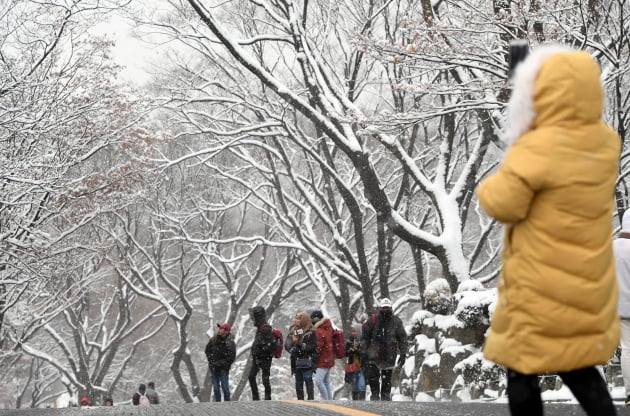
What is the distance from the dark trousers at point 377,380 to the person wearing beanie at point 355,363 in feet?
2.57

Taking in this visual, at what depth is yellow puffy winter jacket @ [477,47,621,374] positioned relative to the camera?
2.76 metres

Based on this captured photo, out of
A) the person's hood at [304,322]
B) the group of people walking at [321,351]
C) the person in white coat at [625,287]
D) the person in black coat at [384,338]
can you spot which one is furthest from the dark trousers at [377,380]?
the person in white coat at [625,287]

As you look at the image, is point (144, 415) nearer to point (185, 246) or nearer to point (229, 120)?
point (229, 120)

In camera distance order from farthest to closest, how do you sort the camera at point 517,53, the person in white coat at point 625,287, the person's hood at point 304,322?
the person's hood at point 304,322 < the person in white coat at point 625,287 < the camera at point 517,53

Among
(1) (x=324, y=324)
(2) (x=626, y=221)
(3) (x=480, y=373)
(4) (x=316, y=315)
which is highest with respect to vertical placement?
(4) (x=316, y=315)

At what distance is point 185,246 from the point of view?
2603 centimetres

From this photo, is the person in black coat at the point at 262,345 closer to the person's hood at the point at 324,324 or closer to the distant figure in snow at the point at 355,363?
the person's hood at the point at 324,324

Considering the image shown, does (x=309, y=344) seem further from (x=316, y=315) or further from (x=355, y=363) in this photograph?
(x=355, y=363)

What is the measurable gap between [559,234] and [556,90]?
47 cm

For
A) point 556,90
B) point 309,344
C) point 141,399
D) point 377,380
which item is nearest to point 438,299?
point 377,380

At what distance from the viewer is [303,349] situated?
461 inches

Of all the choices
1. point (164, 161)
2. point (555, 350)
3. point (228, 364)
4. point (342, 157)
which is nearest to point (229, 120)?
point (164, 161)

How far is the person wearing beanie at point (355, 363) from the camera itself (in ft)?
42.6

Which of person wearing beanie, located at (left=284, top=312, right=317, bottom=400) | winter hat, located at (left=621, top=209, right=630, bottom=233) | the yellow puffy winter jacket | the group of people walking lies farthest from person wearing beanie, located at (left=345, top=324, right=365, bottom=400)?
the yellow puffy winter jacket
